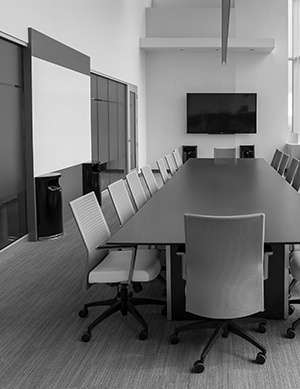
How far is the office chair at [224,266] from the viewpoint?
2752 mm

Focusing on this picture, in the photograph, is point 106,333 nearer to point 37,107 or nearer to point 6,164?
point 6,164


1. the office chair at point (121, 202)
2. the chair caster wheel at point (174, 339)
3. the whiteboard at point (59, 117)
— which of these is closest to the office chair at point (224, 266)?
the chair caster wheel at point (174, 339)

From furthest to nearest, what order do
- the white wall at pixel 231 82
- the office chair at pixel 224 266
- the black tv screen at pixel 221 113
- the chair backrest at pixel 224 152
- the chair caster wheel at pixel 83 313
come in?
the black tv screen at pixel 221 113
the white wall at pixel 231 82
the chair backrest at pixel 224 152
the chair caster wheel at pixel 83 313
the office chair at pixel 224 266

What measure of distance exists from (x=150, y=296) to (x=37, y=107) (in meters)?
2.93

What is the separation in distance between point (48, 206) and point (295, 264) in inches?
135

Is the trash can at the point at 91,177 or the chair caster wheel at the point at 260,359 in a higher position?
the trash can at the point at 91,177

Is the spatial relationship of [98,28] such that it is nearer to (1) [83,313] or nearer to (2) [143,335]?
(1) [83,313]

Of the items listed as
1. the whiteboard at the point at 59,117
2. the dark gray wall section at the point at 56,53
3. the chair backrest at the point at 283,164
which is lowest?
the chair backrest at the point at 283,164

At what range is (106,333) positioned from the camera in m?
3.44

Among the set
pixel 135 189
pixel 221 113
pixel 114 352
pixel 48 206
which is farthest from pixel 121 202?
pixel 221 113

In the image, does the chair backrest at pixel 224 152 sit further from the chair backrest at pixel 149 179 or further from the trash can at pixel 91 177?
the chair backrest at pixel 149 179

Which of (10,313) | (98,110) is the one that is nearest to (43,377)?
(10,313)

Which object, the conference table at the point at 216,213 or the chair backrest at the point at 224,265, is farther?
the conference table at the point at 216,213

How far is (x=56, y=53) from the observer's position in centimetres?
680
